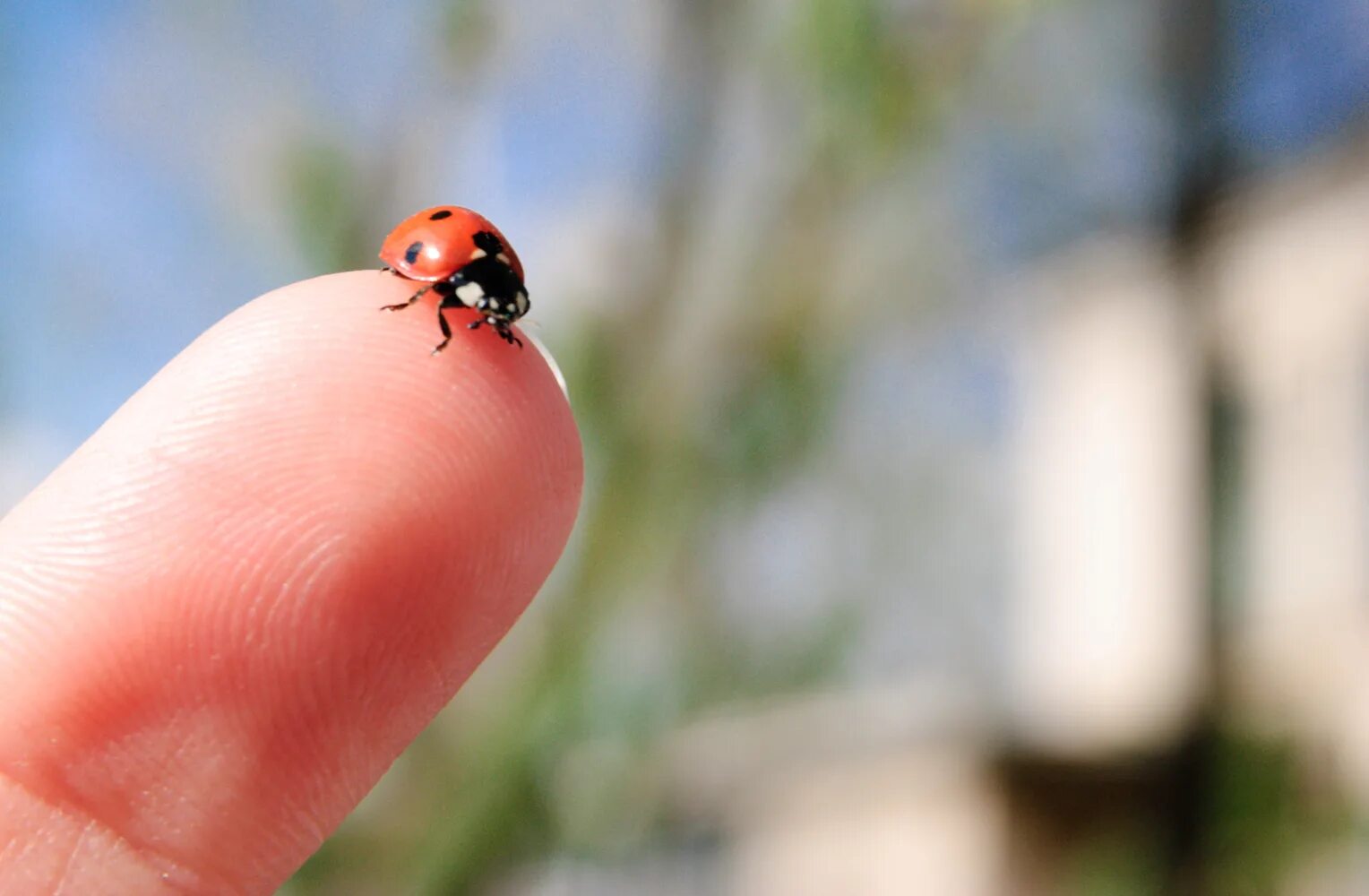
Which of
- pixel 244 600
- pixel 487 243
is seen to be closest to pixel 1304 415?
pixel 487 243

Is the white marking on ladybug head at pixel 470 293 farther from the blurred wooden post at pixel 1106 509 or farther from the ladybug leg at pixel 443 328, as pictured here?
the blurred wooden post at pixel 1106 509

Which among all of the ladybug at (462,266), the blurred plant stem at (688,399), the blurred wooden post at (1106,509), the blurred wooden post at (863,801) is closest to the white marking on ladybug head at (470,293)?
the ladybug at (462,266)

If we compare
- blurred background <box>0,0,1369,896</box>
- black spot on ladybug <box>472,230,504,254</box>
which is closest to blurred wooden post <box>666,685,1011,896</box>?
blurred background <box>0,0,1369,896</box>

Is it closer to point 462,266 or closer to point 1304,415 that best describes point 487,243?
point 462,266

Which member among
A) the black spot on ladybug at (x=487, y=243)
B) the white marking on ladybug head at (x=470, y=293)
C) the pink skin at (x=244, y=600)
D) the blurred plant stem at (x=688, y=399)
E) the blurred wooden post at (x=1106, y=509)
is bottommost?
the pink skin at (x=244, y=600)

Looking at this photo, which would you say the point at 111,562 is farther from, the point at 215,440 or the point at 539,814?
the point at 539,814

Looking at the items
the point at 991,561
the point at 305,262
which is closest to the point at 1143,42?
the point at 991,561
